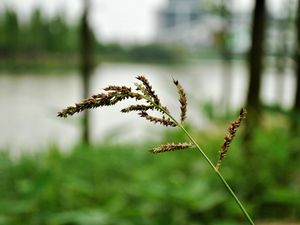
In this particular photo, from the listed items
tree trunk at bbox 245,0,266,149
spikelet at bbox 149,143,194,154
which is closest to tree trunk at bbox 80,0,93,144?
tree trunk at bbox 245,0,266,149

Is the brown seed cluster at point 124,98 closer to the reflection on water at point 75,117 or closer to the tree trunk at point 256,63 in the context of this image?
the reflection on water at point 75,117

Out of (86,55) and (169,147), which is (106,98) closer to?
(169,147)

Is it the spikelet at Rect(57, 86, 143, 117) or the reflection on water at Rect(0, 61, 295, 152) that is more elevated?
the spikelet at Rect(57, 86, 143, 117)

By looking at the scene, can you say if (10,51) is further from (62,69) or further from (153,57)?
(153,57)

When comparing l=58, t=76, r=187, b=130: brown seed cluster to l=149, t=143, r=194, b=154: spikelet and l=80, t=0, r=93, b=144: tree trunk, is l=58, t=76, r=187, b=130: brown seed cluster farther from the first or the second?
l=80, t=0, r=93, b=144: tree trunk

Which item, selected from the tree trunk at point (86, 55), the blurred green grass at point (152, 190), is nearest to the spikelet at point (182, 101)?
the blurred green grass at point (152, 190)

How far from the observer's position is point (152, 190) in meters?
4.59

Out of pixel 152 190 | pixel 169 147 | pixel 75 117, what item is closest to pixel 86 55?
pixel 75 117

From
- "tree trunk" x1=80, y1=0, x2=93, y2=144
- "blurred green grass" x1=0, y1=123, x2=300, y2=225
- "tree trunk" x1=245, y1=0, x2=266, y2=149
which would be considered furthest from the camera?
"tree trunk" x1=80, y1=0, x2=93, y2=144

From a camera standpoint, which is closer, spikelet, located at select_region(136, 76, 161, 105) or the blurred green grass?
spikelet, located at select_region(136, 76, 161, 105)

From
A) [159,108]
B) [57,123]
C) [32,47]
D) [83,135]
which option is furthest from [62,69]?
[159,108]

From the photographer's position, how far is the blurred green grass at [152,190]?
4.23m

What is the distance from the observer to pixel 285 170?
572cm

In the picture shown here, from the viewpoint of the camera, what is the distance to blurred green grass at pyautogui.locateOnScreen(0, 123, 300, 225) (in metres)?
4.23
